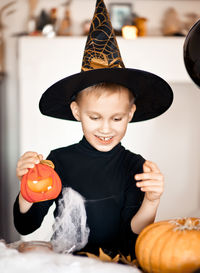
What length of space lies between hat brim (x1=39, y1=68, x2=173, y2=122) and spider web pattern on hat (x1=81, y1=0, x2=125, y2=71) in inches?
1.0

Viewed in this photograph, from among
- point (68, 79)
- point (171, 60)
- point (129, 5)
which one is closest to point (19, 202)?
point (68, 79)

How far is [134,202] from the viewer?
87cm

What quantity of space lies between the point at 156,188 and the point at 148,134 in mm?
1550

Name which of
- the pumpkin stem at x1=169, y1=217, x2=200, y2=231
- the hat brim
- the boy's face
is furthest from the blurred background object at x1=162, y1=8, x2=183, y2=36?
the pumpkin stem at x1=169, y1=217, x2=200, y2=231

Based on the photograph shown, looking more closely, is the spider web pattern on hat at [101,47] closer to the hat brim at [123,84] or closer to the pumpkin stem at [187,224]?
the hat brim at [123,84]

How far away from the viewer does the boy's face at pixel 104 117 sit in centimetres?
83

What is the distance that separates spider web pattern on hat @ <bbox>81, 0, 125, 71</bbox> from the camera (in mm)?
813

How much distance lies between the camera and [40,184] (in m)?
0.70

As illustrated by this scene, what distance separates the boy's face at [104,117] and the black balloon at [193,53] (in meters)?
0.24

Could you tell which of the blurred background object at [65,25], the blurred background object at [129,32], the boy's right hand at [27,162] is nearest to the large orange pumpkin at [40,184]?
the boy's right hand at [27,162]

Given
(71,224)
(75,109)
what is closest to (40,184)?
(71,224)

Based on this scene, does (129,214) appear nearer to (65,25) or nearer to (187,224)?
(187,224)

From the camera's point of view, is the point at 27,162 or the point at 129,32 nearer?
the point at 27,162

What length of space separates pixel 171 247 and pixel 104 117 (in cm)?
34
